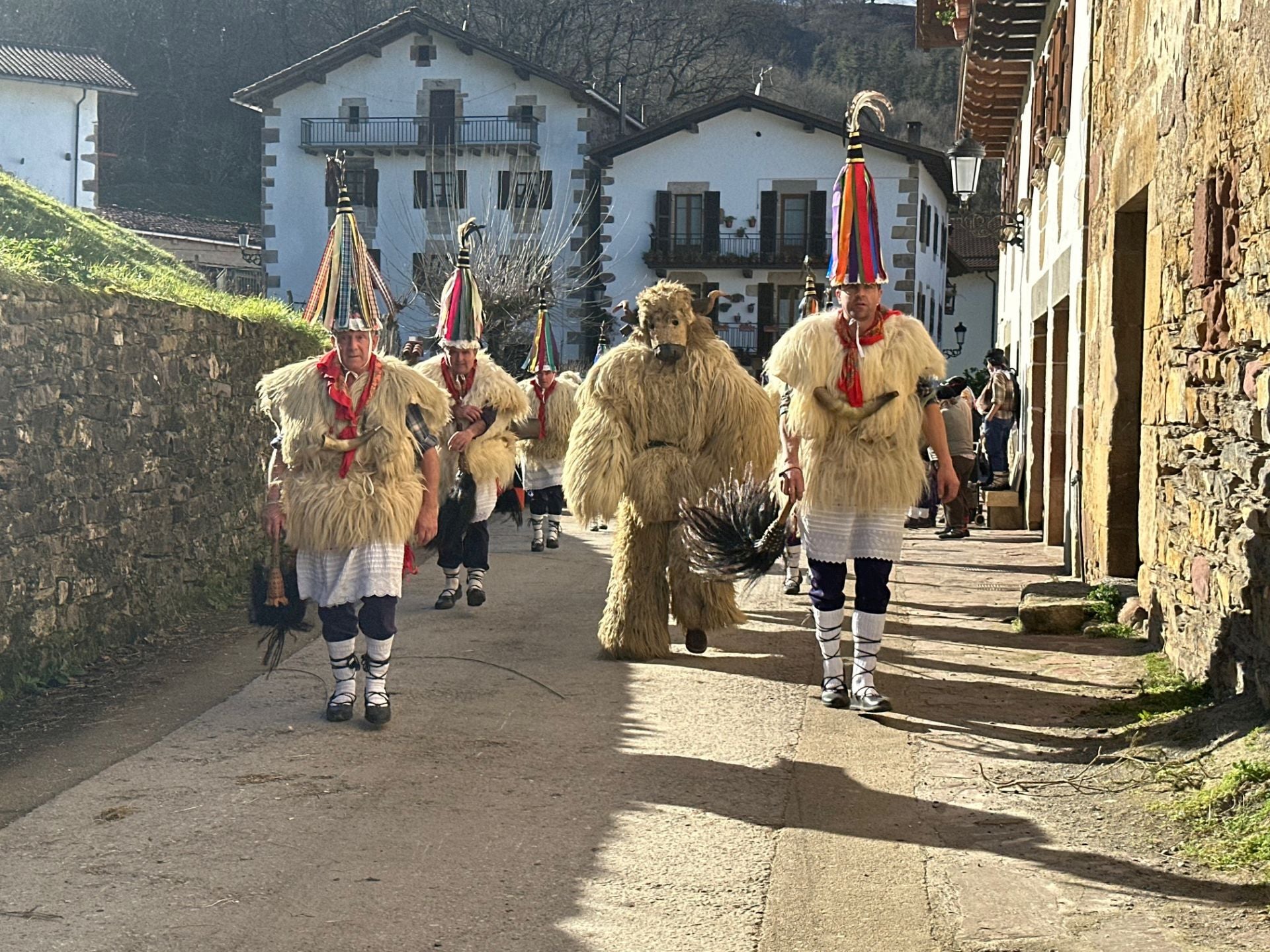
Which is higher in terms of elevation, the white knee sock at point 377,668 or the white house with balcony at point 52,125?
the white house with balcony at point 52,125

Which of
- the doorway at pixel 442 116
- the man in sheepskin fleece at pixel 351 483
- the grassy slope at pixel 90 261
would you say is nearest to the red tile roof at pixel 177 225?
the doorway at pixel 442 116

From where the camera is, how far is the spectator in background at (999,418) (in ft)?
62.6

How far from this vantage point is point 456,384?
35.0ft

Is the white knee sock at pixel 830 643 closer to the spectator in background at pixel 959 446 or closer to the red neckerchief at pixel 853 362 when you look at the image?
the red neckerchief at pixel 853 362

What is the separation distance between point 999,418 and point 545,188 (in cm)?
2749

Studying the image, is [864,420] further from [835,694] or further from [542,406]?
[542,406]

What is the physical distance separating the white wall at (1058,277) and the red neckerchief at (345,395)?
638cm

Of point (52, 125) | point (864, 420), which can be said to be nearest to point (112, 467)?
point (864, 420)

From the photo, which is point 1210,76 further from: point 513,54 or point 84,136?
point 513,54

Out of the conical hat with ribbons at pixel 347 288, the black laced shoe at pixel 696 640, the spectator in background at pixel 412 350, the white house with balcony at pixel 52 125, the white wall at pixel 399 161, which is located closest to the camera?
the conical hat with ribbons at pixel 347 288

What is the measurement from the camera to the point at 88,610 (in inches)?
333

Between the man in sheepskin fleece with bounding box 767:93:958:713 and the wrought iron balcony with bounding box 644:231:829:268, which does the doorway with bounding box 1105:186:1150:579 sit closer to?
the man in sheepskin fleece with bounding box 767:93:958:713

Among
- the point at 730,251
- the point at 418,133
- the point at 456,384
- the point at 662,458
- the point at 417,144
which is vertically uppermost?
the point at 418,133

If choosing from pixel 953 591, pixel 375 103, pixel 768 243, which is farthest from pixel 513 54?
pixel 953 591
